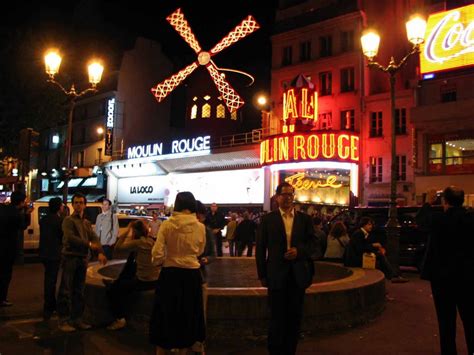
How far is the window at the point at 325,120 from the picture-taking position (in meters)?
28.9

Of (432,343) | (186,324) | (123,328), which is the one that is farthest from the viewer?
(123,328)

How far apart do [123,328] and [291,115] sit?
21122 mm

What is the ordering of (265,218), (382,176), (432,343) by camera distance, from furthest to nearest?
(382,176), (432,343), (265,218)

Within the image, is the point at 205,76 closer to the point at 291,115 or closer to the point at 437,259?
the point at 291,115

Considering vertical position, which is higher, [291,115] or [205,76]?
[205,76]

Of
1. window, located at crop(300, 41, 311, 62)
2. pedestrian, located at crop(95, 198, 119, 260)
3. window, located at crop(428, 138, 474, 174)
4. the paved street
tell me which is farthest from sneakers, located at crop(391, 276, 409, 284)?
window, located at crop(300, 41, 311, 62)

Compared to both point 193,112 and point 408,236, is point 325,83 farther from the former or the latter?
point 408,236

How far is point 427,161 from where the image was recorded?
939 inches

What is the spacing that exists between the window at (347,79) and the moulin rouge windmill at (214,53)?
21.5 ft

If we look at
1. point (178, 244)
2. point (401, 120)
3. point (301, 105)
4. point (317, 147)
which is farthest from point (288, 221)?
point (401, 120)

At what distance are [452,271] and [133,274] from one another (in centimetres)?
380

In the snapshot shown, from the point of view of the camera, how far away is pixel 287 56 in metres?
31.4

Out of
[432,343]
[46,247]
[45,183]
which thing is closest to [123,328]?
[46,247]

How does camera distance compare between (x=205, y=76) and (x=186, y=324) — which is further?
(x=205, y=76)
